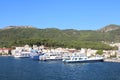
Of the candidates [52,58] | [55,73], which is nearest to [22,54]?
[52,58]

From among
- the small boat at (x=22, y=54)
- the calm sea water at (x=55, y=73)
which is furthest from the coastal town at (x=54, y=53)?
the calm sea water at (x=55, y=73)

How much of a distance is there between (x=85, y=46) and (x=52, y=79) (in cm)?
8618

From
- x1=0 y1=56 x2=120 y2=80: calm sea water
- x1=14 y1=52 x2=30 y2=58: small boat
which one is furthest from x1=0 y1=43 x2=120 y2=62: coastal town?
x1=0 y1=56 x2=120 y2=80: calm sea water

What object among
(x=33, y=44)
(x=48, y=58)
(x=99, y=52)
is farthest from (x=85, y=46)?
(x=48, y=58)

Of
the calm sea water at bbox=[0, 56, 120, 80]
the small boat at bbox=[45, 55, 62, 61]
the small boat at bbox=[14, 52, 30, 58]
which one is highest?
the small boat at bbox=[14, 52, 30, 58]

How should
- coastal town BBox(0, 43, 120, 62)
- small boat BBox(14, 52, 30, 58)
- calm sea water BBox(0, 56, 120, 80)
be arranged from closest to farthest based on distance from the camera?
calm sea water BBox(0, 56, 120, 80), coastal town BBox(0, 43, 120, 62), small boat BBox(14, 52, 30, 58)

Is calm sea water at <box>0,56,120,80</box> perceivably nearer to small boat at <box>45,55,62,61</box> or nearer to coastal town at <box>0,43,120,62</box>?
coastal town at <box>0,43,120,62</box>

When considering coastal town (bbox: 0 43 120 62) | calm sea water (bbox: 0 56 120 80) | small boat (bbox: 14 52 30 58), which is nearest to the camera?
calm sea water (bbox: 0 56 120 80)

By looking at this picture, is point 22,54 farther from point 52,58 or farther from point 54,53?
point 52,58

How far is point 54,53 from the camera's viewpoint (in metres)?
102

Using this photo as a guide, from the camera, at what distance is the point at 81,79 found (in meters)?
43.4

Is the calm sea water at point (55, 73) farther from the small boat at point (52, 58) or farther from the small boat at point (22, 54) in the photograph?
the small boat at point (22, 54)

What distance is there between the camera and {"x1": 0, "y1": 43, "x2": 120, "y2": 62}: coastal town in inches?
3878

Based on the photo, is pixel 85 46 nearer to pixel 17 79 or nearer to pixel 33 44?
pixel 33 44
